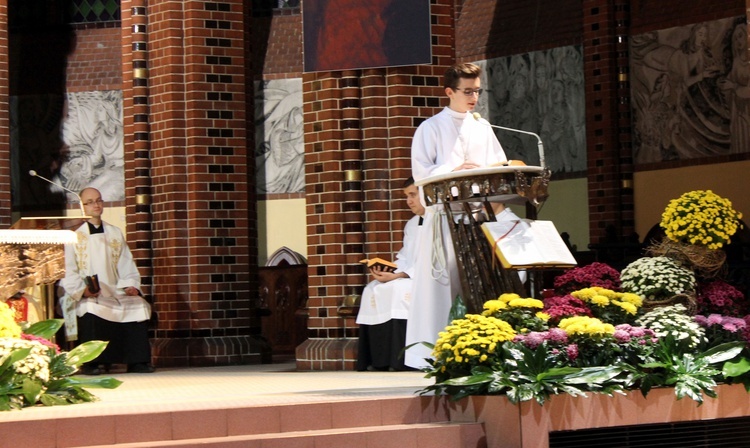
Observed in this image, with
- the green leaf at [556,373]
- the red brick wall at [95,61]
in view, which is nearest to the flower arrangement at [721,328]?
the green leaf at [556,373]

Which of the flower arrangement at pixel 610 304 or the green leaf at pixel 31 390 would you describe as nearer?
the green leaf at pixel 31 390

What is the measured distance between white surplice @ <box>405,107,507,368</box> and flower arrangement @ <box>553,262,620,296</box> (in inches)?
35.2

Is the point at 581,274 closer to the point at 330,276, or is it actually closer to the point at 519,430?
the point at 519,430

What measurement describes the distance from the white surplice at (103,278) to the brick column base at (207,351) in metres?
0.87

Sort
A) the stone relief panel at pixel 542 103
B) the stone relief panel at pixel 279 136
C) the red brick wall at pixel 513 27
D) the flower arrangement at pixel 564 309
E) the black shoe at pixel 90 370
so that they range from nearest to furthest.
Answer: the flower arrangement at pixel 564 309 < the black shoe at pixel 90 370 < the stone relief panel at pixel 542 103 < the red brick wall at pixel 513 27 < the stone relief panel at pixel 279 136

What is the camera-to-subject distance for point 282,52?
17719 mm

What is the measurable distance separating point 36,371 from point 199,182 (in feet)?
17.4

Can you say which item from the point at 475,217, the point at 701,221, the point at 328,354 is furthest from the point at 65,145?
the point at 701,221

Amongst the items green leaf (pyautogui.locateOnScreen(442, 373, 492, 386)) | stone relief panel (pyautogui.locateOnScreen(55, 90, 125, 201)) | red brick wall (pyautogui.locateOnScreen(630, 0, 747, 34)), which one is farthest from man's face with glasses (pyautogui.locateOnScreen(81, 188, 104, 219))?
red brick wall (pyautogui.locateOnScreen(630, 0, 747, 34))

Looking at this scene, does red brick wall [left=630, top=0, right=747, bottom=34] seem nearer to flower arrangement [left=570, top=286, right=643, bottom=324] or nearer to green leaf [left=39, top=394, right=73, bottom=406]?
flower arrangement [left=570, top=286, right=643, bottom=324]

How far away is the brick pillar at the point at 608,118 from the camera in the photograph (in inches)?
656

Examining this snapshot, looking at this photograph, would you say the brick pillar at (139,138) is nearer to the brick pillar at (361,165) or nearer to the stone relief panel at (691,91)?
the brick pillar at (361,165)

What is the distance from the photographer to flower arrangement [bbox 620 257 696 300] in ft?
27.1

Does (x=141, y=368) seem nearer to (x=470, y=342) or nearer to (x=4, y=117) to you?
(x=4, y=117)
